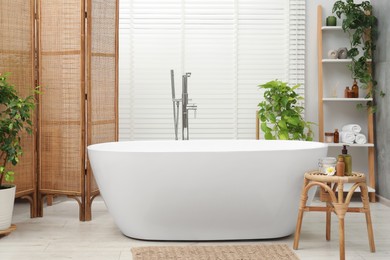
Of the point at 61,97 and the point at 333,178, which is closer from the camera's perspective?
the point at 333,178

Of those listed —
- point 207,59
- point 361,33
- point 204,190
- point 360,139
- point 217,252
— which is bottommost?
point 217,252

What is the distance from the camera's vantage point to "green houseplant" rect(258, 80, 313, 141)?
5.08 meters

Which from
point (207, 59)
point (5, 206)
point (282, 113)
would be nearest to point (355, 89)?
point (282, 113)

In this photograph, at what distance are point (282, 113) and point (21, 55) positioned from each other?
7.48 ft

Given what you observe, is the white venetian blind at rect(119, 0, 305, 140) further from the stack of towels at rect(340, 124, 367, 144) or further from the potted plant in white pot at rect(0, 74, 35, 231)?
the potted plant in white pot at rect(0, 74, 35, 231)

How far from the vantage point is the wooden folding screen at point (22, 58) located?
13.9 ft

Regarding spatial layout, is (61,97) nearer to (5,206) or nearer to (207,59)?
(5,206)

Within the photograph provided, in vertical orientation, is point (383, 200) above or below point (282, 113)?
below

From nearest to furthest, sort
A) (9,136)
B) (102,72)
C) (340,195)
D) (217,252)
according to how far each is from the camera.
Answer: (340,195) < (217,252) < (9,136) < (102,72)

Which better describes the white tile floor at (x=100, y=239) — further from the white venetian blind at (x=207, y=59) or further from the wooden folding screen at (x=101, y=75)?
the white venetian blind at (x=207, y=59)

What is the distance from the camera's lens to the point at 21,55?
Result: 14.4 ft

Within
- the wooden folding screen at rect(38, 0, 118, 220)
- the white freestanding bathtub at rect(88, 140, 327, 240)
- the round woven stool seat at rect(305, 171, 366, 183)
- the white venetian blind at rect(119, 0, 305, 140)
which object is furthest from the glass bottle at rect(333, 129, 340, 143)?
the wooden folding screen at rect(38, 0, 118, 220)

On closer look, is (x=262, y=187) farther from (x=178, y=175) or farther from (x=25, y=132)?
(x=25, y=132)

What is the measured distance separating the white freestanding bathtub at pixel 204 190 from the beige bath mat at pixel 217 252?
177 mm
